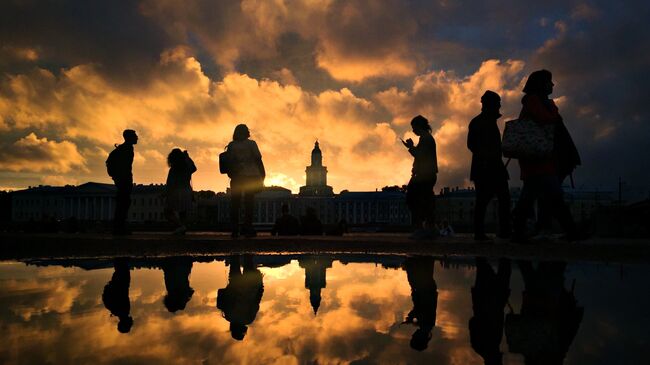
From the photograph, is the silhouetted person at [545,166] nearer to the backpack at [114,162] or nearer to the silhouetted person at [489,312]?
the silhouetted person at [489,312]

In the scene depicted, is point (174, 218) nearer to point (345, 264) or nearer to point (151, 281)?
point (345, 264)

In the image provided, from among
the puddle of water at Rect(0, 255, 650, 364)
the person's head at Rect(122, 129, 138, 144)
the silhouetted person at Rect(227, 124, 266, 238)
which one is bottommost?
the puddle of water at Rect(0, 255, 650, 364)

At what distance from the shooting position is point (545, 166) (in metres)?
8.23

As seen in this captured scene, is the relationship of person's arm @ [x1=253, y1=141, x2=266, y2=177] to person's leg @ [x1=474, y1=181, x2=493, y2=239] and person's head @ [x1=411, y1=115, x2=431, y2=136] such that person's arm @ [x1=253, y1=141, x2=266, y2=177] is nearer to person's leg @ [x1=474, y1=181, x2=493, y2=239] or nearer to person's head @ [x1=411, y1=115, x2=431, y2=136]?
person's head @ [x1=411, y1=115, x2=431, y2=136]

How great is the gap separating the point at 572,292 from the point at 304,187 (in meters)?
179

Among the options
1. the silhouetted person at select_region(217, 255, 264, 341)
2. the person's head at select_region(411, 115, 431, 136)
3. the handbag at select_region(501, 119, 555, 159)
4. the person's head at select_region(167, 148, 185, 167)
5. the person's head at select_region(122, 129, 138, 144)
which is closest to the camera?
the silhouetted person at select_region(217, 255, 264, 341)

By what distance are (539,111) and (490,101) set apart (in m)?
1.38

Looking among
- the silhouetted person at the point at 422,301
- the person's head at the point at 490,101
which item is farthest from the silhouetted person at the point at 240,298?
the person's head at the point at 490,101

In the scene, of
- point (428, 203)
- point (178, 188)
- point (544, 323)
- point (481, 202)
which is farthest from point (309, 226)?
point (544, 323)

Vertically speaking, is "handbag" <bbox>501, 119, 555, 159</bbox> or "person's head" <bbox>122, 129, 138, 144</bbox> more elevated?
"person's head" <bbox>122, 129, 138, 144</bbox>

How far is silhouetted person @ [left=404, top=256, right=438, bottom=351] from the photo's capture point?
8.92ft

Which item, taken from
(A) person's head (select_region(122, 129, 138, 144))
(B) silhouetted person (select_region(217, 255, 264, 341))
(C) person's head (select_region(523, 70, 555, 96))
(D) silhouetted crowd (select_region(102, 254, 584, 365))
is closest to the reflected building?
(D) silhouetted crowd (select_region(102, 254, 584, 365))

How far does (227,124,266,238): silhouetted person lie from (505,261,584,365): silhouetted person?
7626mm

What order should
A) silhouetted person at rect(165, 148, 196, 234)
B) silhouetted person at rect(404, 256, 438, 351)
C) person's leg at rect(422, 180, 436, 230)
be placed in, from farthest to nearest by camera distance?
1. silhouetted person at rect(165, 148, 196, 234)
2. person's leg at rect(422, 180, 436, 230)
3. silhouetted person at rect(404, 256, 438, 351)
